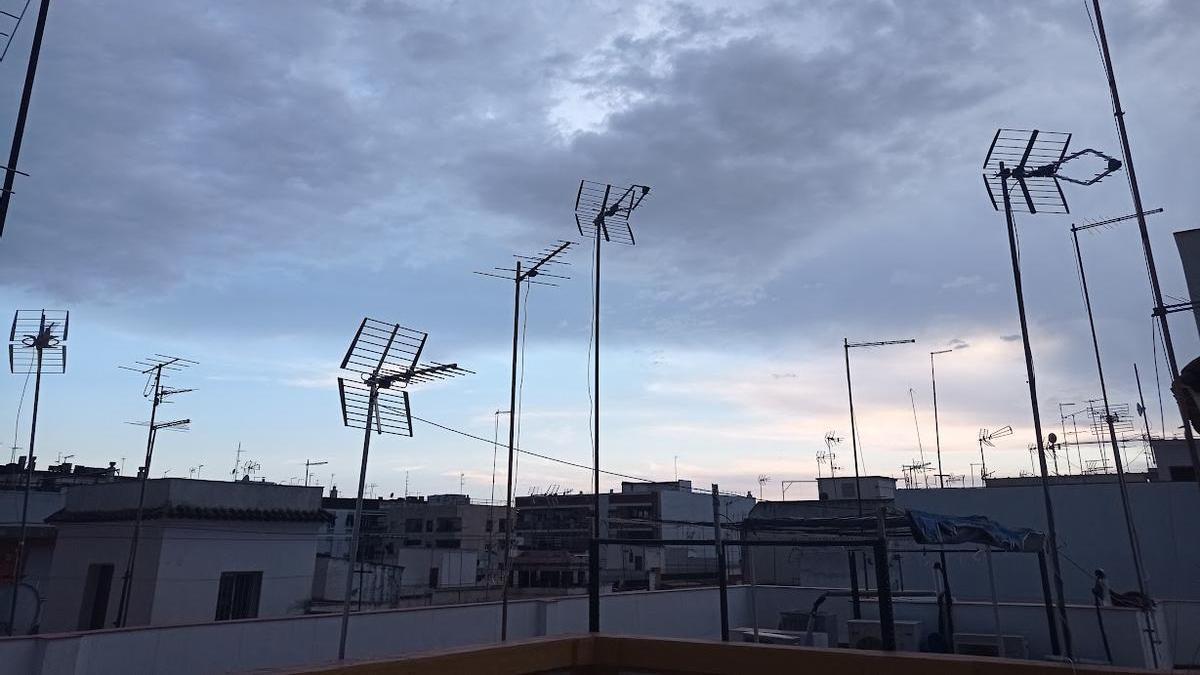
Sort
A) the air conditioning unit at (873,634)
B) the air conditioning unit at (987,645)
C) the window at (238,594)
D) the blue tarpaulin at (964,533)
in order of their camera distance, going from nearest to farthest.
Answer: the blue tarpaulin at (964,533) < the air conditioning unit at (873,634) < the air conditioning unit at (987,645) < the window at (238,594)

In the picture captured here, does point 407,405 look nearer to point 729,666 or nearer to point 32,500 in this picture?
point 729,666

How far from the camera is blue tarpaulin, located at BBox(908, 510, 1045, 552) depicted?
12656mm

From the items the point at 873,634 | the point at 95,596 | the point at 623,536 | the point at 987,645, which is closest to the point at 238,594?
the point at 95,596

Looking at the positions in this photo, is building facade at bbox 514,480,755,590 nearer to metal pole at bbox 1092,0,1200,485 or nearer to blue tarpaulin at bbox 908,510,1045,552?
blue tarpaulin at bbox 908,510,1045,552

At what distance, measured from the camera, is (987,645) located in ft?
A: 50.6

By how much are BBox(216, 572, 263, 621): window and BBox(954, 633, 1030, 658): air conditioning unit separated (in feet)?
62.3

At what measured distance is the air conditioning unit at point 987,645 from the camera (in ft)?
50.2

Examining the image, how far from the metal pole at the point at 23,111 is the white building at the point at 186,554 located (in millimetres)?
17365

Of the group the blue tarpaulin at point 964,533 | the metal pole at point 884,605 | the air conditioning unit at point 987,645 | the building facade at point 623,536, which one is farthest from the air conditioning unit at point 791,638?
the building facade at point 623,536

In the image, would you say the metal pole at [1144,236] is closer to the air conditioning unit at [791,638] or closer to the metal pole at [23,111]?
the air conditioning unit at [791,638]

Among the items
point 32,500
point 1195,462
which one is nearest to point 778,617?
point 1195,462

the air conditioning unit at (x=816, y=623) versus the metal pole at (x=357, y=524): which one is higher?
the metal pole at (x=357, y=524)

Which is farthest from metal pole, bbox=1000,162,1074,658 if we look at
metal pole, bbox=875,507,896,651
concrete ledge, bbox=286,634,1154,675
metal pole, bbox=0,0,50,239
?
metal pole, bbox=0,0,50,239

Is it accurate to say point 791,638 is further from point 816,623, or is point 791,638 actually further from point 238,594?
point 238,594
